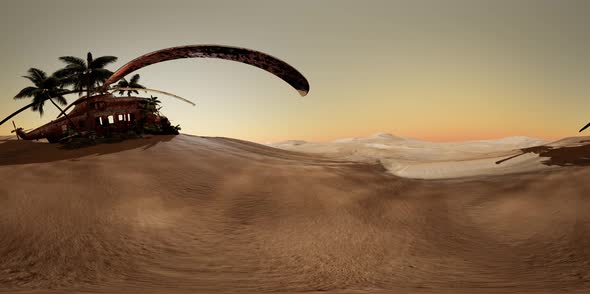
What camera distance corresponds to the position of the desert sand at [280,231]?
3916mm

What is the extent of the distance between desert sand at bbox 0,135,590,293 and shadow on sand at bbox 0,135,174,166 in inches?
49.1

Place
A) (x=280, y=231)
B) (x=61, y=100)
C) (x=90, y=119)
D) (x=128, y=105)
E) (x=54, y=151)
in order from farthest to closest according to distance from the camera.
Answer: (x=61, y=100)
(x=128, y=105)
(x=90, y=119)
(x=54, y=151)
(x=280, y=231)

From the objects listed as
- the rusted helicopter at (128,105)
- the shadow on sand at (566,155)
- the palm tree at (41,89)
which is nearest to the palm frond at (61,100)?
the palm tree at (41,89)

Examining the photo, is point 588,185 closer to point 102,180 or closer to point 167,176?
point 167,176

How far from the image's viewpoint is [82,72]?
715 inches

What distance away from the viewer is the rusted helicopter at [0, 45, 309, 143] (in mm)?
10383

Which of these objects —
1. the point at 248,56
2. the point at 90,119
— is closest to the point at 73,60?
the point at 90,119

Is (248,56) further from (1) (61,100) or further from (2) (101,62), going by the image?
(1) (61,100)

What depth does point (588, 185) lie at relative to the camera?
742 centimetres

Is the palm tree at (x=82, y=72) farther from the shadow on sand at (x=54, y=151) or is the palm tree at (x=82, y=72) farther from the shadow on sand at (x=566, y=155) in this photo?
the shadow on sand at (x=566, y=155)

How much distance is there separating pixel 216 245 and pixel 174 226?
1.35 metres

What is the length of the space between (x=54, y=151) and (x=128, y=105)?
20.4 feet

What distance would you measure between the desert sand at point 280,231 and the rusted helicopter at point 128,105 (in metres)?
4.29

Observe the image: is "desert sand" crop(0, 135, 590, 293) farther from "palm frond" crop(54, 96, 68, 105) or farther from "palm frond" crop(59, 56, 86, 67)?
"palm frond" crop(54, 96, 68, 105)
